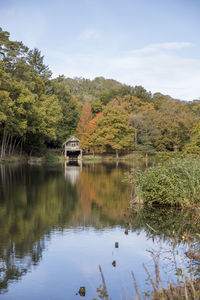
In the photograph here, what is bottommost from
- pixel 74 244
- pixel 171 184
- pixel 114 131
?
pixel 74 244

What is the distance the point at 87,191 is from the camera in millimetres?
17938

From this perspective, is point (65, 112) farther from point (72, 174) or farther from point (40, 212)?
point (40, 212)

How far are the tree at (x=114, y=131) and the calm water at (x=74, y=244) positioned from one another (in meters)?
34.6

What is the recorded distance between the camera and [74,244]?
28.9ft

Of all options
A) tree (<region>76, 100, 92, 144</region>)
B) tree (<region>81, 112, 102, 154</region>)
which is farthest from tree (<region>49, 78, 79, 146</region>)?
tree (<region>81, 112, 102, 154</region>)

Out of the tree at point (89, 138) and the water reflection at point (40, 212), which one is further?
the tree at point (89, 138)

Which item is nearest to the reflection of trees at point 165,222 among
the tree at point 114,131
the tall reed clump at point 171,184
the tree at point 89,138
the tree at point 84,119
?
the tall reed clump at point 171,184

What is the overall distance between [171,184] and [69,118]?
150 feet

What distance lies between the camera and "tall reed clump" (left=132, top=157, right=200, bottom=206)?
1188cm

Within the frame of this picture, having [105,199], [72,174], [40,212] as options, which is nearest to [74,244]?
[40,212]

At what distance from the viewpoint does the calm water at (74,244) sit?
21.1 ft

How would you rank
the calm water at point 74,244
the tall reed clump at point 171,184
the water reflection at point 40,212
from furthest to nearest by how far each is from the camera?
the tall reed clump at point 171,184 → the water reflection at point 40,212 → the calm water at point 74,244

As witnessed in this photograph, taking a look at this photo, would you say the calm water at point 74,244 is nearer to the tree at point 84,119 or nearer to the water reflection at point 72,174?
the water reflection at point 72,174

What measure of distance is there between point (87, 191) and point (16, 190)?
3.41 m
